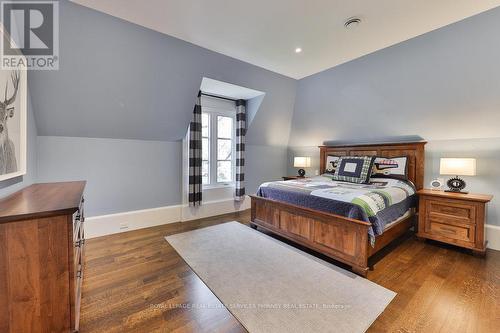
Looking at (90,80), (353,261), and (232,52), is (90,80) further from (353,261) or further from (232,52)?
(353,261)

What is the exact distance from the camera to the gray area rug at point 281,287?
1.54m

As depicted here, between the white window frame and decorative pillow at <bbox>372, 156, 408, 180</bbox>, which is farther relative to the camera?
the white window frame

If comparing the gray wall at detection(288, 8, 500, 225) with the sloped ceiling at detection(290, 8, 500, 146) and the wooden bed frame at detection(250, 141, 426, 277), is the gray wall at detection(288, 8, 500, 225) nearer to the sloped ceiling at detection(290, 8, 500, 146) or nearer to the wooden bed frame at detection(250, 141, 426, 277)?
the sloped ceiling at detection(290, 8, 500, 146)

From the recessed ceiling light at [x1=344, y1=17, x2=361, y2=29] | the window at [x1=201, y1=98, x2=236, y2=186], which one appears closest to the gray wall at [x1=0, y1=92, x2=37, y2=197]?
the window at [x1=201, y1=98, x2=236, y2=186]

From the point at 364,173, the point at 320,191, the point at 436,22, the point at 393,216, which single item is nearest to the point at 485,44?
Answer: the point at 436,22

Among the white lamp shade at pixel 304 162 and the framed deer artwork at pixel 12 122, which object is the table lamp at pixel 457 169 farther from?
the framed deer artwork at pixel 12 122

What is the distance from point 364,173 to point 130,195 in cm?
361

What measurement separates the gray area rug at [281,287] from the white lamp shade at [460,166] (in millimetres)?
1870

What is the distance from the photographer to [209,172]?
429 cm

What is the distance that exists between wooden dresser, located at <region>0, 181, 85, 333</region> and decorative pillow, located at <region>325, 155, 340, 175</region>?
378cm

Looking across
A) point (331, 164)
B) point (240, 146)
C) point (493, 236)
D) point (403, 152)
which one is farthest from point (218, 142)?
point (493, 236)

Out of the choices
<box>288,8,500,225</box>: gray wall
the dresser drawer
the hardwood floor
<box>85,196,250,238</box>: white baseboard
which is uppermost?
<box>288,8,500,225</box>: gray wall

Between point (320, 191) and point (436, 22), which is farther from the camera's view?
point (320, 191)

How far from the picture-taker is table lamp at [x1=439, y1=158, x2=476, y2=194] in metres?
2.61
